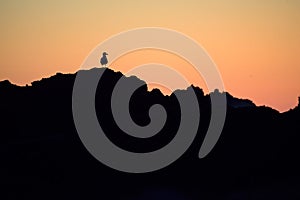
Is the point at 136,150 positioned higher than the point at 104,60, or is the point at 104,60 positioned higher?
the point at 104,60

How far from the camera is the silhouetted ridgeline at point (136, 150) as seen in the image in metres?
32.9

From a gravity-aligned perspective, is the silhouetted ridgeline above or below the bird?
below

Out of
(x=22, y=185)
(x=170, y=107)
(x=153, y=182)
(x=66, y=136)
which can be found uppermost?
(x=170, y=107)

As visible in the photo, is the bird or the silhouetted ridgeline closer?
the silhouetted ridgeline

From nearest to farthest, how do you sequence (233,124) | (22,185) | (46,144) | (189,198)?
(22,185), (46,144), (189,198), (233,124)

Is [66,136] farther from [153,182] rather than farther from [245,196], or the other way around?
[245,196]

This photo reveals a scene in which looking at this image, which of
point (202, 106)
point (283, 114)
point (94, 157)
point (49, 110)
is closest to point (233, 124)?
point (202, 106)

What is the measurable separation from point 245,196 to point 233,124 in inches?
372

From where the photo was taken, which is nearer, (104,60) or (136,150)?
(136,150)

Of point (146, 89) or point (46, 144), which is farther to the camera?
point (146, 89)

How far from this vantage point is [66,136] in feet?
119

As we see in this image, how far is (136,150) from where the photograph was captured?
41531 millimetres

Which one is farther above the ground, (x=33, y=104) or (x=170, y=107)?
(x=170, y=107)

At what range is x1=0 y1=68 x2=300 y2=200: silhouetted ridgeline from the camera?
32.9m
